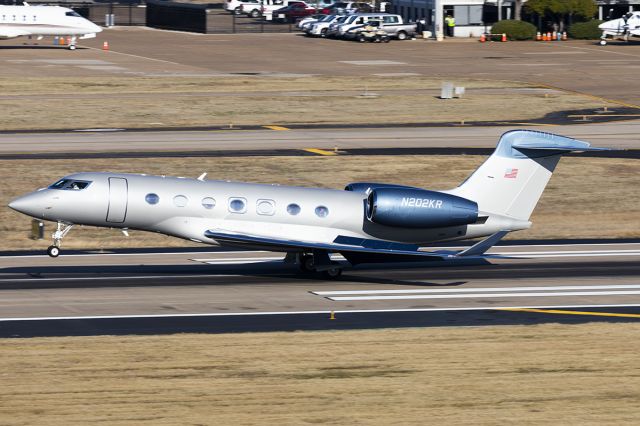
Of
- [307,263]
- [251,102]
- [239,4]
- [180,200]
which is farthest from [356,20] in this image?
[180,200]

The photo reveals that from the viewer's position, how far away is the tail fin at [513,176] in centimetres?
3256

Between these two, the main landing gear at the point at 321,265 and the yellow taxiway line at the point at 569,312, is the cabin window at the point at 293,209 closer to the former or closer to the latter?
the main landing gear at the point at 321,265

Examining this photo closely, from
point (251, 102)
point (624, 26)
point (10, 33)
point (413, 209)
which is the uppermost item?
point (624, 26)

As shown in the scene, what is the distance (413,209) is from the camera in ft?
103

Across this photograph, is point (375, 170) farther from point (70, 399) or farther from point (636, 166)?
point (70, 399)

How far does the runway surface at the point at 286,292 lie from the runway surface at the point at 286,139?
18.5m

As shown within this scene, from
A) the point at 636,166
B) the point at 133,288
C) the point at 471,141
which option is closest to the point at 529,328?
the point at 133,288

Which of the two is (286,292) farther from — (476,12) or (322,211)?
(476,12)

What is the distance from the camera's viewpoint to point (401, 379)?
73.5 feet

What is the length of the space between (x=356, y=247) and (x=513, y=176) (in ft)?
17.1

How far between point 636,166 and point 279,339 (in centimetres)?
3099

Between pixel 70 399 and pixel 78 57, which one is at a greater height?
pixel 78 57

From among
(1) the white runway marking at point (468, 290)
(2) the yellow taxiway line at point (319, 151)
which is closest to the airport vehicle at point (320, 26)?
(2) the yellow taxiway line at point (319, 151)

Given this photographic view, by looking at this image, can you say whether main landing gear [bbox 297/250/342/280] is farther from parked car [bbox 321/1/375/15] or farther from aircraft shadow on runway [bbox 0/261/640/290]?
parked car [bbox 321/1/375/15]
